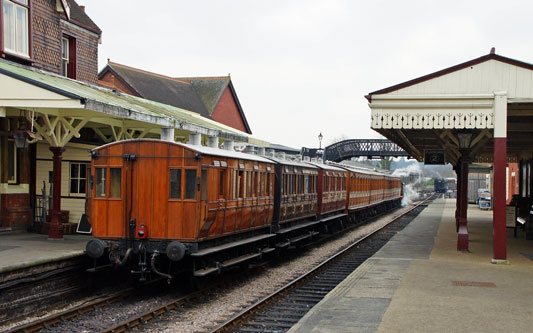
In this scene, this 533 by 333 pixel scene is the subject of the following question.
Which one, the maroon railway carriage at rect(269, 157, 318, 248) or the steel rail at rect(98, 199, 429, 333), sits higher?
the maroon railway carriage at rect(269, 157, 318, 248)

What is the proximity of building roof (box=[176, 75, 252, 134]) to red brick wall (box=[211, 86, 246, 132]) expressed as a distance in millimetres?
322

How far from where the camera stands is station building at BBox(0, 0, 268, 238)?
12.0 m

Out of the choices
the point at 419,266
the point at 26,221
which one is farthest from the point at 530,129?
the point at 26,221

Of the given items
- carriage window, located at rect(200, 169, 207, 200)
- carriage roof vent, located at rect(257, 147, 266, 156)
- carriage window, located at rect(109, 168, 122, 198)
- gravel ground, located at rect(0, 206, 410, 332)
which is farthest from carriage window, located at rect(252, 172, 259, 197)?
carriage window, located at rect(109, 168, 122, 198)

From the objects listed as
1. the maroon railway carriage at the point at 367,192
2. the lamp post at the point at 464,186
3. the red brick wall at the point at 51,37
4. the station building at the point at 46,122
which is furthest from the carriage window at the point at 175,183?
the maroon railway carriage at the point at 367,192

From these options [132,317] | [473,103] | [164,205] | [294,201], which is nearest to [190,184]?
[164,205]

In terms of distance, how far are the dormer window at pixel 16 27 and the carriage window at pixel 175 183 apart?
7223 mm

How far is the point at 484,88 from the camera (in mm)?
14656

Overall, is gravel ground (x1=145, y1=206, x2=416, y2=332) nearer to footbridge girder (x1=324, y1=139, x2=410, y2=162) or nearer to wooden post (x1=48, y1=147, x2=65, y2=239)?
wooden post (x1=48, y1=147, x2=65, y2=239)

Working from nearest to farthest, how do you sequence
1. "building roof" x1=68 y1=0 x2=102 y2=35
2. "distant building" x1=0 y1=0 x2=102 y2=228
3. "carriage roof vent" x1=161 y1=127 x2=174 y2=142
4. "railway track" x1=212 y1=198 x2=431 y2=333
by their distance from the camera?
"railway track" x1=212 y1=198 x2=431 y2=333 < "carriage roof vent" x1=161 y1=127 x2=174 y2=142 < "distant building" x1=0 y1=0 x2=102 y2=228 < "building roof" x1=68 y1=0 x2=102 y2=35

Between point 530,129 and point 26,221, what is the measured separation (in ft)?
49.5

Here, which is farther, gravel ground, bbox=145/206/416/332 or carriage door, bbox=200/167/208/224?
carriage door, bbox=200/167/208/224

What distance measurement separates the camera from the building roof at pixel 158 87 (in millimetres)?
37000

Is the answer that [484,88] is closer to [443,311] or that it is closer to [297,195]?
[297,195]
